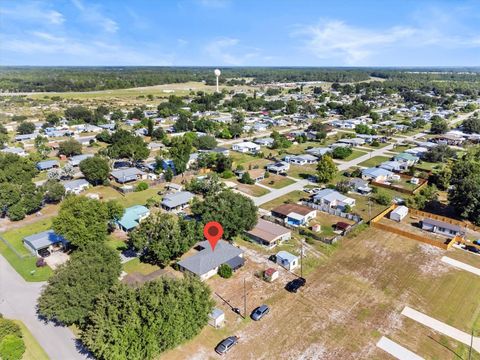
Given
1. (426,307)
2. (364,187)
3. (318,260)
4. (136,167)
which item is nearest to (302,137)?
(364,187)

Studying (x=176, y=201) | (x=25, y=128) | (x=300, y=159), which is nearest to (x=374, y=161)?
(x=300, y=159)

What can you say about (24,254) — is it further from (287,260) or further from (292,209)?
(292,209)

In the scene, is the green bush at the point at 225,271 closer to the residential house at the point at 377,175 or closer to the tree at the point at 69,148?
the residential house at the point at 377,175

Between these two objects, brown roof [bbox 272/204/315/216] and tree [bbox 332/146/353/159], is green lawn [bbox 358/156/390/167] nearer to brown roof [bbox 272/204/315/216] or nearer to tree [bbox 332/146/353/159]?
tree [bbox 332/146/353/159]

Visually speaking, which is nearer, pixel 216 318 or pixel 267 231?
pixel 216 318

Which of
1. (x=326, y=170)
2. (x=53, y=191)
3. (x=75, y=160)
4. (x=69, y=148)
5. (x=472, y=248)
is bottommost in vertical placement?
(x=472, y=248)

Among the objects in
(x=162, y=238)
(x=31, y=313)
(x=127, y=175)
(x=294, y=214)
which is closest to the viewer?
(x=31, y=313)

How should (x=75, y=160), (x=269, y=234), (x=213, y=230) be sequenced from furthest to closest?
(x=75, y=160) → (x=269, y=234) → (x=213, y=230)

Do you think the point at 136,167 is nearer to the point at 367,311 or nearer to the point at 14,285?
the point at 14,285
